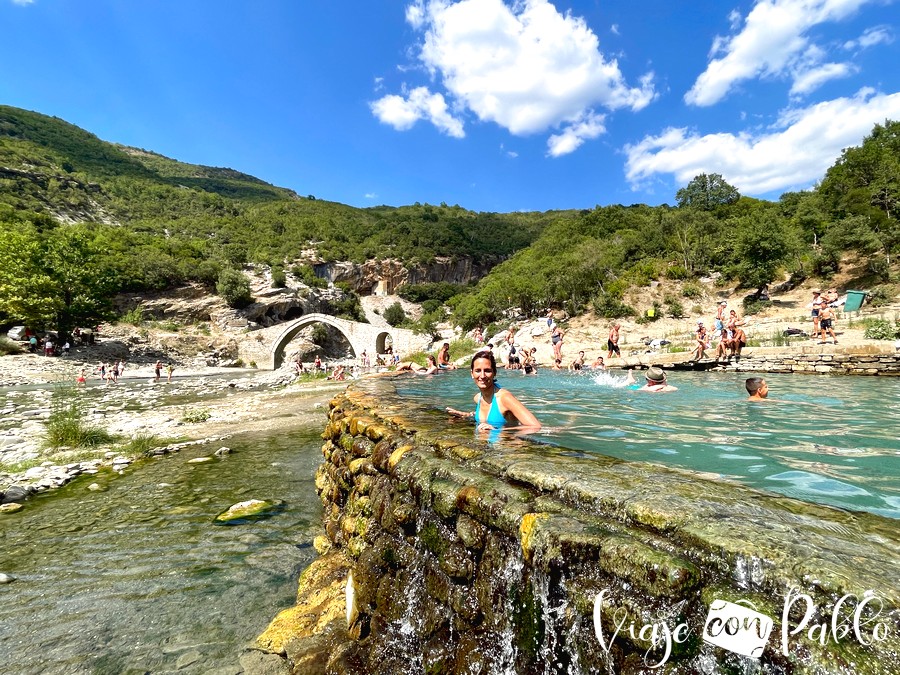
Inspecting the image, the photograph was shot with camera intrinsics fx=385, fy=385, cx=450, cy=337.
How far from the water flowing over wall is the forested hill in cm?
5566

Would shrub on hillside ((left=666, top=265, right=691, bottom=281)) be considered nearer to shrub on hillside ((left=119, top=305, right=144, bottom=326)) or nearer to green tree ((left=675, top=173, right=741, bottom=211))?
green tree ((left=675, top=173, right=741, bottom=211))

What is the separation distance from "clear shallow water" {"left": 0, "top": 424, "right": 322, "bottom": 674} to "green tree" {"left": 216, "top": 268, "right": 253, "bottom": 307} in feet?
162

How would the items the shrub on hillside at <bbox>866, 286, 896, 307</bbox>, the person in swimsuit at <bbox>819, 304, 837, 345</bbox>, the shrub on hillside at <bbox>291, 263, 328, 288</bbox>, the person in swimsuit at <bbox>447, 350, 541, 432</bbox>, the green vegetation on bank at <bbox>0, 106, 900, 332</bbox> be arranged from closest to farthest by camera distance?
the person in swimsuit at <bbox>447, 350, 541, 432</bbox>
the person in swimsuit at <bbox>819, 304, 837, 345</bbox>
the shrub on hillside at <bbox>866, 286, 896, 307</bbox>
the green vegetation on bank at <bbox>0, 106, 900, 332</bbox>
the shrub on hillside at <bbox>291, 263, 328, 288</bbox>

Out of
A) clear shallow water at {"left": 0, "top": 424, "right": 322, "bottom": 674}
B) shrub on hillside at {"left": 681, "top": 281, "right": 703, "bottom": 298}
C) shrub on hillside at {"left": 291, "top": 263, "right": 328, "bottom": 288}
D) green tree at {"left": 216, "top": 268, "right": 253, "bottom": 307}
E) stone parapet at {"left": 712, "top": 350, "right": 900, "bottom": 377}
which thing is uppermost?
shrub on hillside at {"left": 291, "top": 263, "right": 328, "bottom": 288}

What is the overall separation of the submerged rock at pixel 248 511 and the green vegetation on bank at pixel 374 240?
3277cm

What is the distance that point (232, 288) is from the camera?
49.5m

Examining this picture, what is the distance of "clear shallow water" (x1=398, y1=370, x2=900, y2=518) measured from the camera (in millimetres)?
2627

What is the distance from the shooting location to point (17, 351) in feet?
94.1

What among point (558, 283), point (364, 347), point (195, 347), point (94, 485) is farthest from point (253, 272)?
point (94, 485)

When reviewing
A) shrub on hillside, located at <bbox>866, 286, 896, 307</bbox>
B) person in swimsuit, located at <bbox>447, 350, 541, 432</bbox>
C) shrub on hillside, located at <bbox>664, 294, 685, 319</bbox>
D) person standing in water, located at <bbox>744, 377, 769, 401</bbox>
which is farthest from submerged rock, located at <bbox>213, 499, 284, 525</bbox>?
shrub on hillside, located at <bbox>664, 294, 685, 319</bbox>

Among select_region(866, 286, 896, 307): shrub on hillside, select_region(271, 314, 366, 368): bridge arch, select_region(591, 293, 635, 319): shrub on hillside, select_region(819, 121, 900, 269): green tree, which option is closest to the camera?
select_region(866, 286, 896, 307): shrub on hillside

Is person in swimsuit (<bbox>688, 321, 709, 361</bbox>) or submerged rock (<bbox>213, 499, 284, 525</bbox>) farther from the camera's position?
person in swimsuit (<bbox>688, 321, 709, 361</bbox>)

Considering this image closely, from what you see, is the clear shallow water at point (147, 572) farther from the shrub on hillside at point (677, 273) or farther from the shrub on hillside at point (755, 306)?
the shrub on hillside at point (677, 273)

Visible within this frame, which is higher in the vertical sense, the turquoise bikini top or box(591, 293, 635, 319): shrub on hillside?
box(591, 293, 635, 319): shrub on hillside
